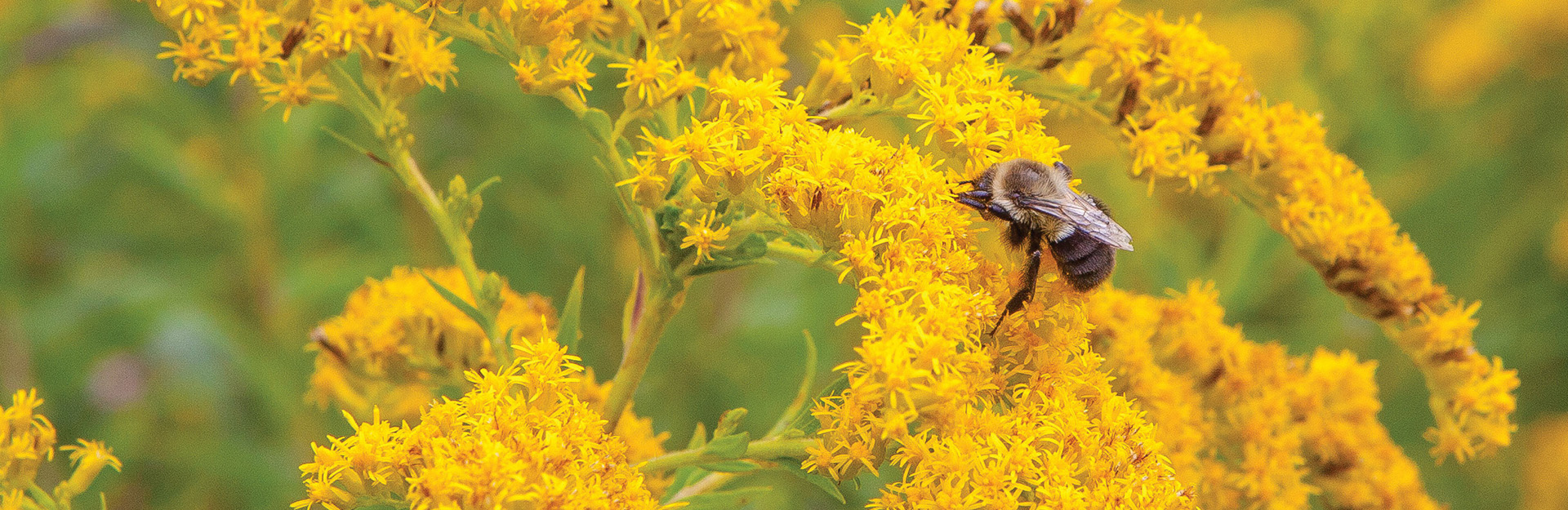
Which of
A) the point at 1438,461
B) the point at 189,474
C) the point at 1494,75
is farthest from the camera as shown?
the point at 1494,75

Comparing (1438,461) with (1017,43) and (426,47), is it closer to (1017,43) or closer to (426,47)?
(1017,43)

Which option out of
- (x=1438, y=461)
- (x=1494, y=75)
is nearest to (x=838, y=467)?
(x=1438, y=461)

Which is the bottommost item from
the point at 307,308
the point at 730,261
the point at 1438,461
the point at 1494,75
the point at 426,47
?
the point at 307,308

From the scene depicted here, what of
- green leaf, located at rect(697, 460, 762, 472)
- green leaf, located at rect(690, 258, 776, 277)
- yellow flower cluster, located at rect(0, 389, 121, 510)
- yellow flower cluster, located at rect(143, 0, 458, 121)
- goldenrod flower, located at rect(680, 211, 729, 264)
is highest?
yellow flower cluster, located at rect(143, 0, 458, 121)

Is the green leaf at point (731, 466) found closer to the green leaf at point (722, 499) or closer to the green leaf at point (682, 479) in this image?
the green leaf at point (722, 499)

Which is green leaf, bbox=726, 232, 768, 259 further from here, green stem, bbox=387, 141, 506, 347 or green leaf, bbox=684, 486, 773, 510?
green stem, bbox=387, 141, 506, 347

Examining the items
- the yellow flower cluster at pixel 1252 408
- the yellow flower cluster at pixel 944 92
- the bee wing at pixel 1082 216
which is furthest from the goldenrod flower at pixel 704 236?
the yellow flower cluster at pixel 1252 408

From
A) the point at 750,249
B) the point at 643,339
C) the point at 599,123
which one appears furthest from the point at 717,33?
the point at 643,339

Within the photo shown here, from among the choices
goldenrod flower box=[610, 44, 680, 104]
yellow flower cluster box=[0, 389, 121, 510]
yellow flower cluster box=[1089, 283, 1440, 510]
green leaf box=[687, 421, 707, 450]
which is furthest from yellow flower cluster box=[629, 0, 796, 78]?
yellow flower cluster box=[0, 389, 121, 510]
